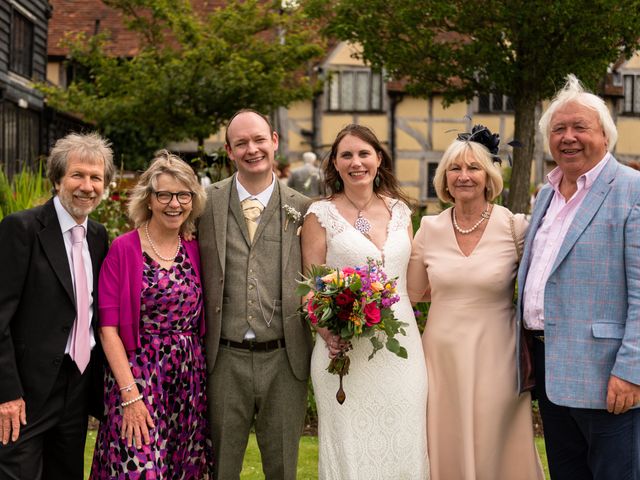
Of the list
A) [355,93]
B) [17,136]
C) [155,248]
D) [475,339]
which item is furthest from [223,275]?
[355,93]

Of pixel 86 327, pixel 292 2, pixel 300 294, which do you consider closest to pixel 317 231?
pixel 300 294

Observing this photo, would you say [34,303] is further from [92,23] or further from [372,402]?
[92,23]

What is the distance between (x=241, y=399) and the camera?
4.68 m

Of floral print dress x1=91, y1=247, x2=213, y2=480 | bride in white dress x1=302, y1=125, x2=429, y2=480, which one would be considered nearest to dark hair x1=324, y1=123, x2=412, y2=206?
bride in white dress x1=302, y1=125, x2=429, y2=480

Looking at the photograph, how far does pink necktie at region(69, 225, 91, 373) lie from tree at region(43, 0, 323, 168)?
14588 mm

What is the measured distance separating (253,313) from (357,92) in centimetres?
2083

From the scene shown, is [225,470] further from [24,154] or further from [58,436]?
[24,154]

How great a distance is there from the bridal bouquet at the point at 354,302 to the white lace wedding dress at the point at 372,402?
265mm

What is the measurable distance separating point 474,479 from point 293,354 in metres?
1.23

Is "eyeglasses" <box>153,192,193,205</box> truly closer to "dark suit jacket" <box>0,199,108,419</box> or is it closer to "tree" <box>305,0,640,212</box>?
"dark suit jacket" <box>0,199,108,419</box>

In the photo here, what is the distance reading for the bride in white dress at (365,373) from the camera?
4.68 m

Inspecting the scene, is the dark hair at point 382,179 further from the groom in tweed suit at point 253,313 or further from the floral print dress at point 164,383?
the floral print dress at point 164,383

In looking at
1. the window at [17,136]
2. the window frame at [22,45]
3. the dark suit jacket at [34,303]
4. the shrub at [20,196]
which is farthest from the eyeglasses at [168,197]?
the window frame at [22,45]

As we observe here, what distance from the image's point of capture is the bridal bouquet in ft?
14.0
